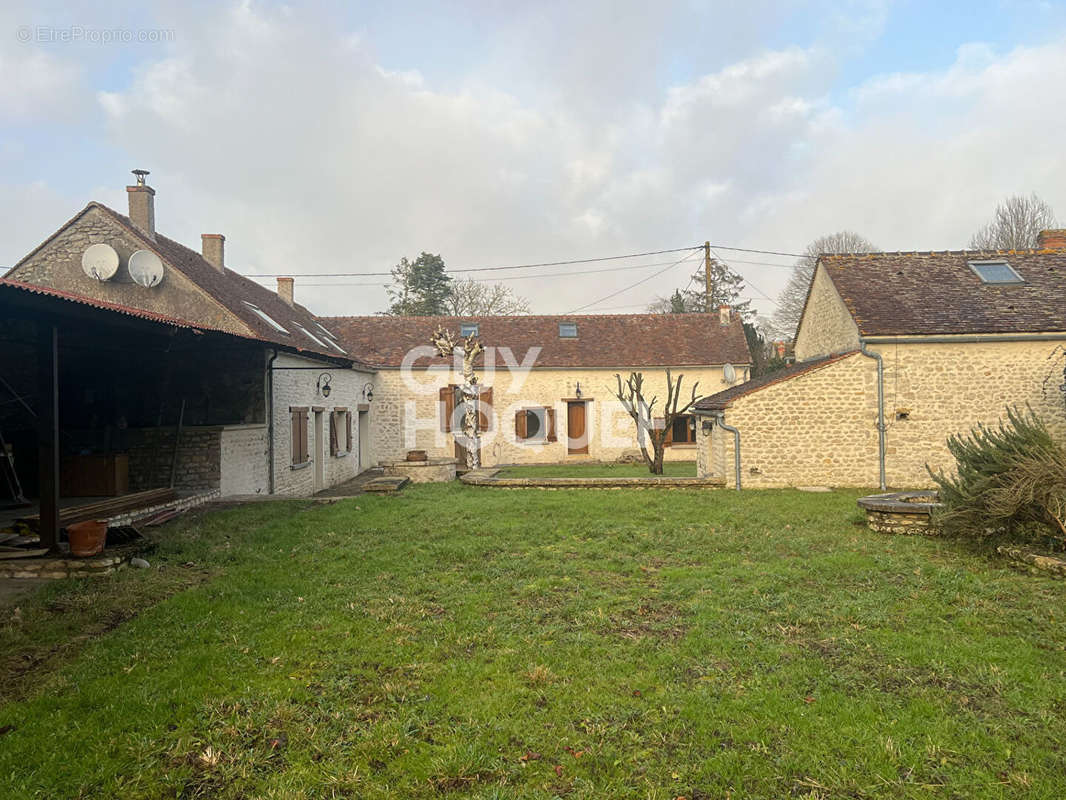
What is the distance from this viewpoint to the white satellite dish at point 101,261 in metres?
13.3

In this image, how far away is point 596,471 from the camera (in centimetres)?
1781

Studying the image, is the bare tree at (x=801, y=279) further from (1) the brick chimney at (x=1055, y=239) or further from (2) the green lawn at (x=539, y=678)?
(2) the green lawn at (x=539, y=678)

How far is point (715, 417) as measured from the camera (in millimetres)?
13375

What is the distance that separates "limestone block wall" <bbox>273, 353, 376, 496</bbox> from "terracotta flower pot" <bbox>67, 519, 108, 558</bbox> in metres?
6.54

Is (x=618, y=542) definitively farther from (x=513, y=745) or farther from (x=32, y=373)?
(x=32, y=373)

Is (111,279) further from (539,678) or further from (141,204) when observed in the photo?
(539,678)

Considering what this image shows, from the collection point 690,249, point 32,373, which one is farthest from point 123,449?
point 690,249

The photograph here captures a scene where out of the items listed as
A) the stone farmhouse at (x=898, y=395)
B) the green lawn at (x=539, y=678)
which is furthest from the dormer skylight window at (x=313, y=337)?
the green lawn at (x=539, y=678)

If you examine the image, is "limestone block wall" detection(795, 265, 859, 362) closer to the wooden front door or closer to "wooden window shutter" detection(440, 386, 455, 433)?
the wooden front door

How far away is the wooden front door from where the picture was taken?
21.0m

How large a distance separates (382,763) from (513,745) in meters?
0.67

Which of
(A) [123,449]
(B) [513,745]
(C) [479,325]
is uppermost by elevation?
(C) [479,325]

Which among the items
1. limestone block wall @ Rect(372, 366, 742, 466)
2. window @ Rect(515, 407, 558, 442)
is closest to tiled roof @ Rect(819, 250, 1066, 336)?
limestone block wall @ Rect(372, 366, 742, 466)

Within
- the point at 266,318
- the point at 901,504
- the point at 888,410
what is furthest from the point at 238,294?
the point at 888,410
